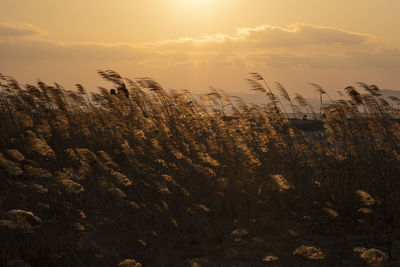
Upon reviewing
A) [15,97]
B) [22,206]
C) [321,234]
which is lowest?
[321,234]

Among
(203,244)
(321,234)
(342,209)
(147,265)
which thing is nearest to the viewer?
(147,265)

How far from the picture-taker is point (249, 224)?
5359 millimetres

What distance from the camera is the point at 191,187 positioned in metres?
6.02

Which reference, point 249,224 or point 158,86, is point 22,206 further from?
point 158,86

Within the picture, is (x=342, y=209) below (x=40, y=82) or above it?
below

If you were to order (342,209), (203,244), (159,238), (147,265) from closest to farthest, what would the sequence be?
1. (147,265)
2. (159,238)
3. (203,244)
4. (342,209)

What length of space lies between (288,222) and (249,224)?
52 cm

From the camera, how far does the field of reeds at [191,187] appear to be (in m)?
4.37

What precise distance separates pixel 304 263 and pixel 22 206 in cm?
326

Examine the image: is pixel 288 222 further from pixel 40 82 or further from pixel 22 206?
pixel 40 82

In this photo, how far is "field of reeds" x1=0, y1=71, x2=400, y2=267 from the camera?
4371mm

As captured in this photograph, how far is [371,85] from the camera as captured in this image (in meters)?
8.21

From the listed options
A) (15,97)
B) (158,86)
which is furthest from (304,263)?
(15,97)

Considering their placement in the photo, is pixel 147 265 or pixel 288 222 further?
pixel 288 222
